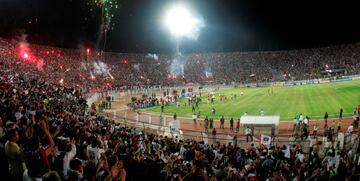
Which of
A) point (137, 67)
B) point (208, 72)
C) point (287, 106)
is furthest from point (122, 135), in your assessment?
point (208, 72)

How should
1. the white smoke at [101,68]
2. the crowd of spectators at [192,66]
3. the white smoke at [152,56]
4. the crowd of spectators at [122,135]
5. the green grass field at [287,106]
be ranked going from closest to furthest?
1. the crowd of spectators at [122,135]
2. the green grass field at [287,106]
3. the crowd of spectators at [192,66]
4. the white smoke at [101,68]
5. the white smoke at [152,56]

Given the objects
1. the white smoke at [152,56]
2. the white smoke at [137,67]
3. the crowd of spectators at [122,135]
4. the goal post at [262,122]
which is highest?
the white smoke at [152,56]

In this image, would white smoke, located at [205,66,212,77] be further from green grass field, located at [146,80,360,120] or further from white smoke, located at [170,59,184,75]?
green grass field, located at [146,80,360,120]

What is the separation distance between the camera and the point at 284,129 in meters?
29.4

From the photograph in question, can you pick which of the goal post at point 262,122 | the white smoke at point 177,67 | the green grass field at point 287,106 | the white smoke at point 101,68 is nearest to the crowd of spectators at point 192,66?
the white smoke at point 101,68

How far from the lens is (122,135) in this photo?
1688 centimetres

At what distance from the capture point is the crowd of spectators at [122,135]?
693 centimetres

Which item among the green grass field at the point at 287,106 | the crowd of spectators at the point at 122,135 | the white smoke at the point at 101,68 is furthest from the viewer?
the white smoke at the point at 101,68

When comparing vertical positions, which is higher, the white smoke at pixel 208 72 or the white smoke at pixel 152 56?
the white smoke at pixel 152 56

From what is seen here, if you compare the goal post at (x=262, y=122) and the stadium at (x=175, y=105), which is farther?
the goal post at (x=262, y=122)

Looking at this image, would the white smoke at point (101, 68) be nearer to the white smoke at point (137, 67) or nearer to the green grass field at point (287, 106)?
the white smoke at point (137, 67)

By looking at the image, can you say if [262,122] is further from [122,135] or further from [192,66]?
[192,66]

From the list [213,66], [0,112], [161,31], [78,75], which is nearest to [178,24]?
[78,75]

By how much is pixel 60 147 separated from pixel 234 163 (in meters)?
6.44
